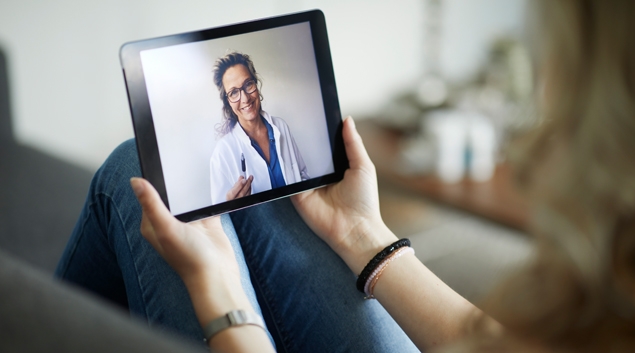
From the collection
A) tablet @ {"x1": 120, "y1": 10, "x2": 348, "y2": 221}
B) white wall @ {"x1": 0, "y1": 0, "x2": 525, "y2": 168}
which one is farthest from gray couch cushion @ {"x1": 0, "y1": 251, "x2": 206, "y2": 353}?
white wall @ {"x1": 0, "y1": 0, "x2": 525, "y2": 168}

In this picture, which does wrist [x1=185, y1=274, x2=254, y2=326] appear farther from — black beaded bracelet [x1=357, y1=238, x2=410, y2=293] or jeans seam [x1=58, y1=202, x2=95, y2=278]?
jeans seam [x1=58, y1=202, x2=95, y2=278]

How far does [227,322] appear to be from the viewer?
618 millimetres

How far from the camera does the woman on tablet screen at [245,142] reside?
0.76 m

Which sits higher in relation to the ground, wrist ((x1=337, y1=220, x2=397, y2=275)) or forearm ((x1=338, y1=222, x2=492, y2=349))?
wrist ((x1=337, y1=220, x2=397, y2=275))

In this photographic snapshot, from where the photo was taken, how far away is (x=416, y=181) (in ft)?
5.94

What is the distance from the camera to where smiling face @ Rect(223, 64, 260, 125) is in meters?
0.77

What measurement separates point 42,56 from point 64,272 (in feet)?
3.36

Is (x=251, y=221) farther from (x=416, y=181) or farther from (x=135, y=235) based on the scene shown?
(x=416, y=181)

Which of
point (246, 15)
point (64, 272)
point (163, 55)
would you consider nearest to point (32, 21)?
point (246, 15)

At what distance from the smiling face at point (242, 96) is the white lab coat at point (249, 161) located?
0.6 inches

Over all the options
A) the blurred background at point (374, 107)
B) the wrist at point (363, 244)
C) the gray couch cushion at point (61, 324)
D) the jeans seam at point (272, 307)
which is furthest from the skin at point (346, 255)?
the blurred background at point (374, 107)

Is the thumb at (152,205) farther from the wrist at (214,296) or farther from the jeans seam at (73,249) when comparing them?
the jeans seam at (73,249)

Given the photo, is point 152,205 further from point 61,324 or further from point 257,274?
point 61,324

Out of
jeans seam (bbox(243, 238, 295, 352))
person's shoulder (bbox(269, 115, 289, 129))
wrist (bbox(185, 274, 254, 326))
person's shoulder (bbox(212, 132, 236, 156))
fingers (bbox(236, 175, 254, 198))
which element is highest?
person's shoulder (bbox(269, 115, 289, 129))
